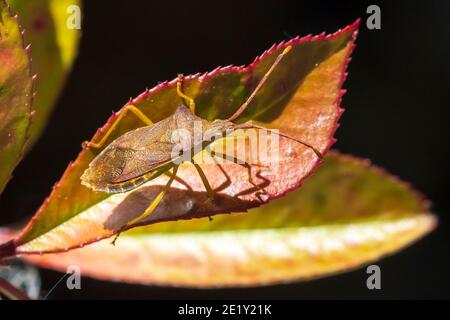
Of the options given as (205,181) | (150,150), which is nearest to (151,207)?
(205,181)

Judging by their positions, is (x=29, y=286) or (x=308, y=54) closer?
(x=308, y=54)

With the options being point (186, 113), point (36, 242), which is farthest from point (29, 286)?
point (186, 113)

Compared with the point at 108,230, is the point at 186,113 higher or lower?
higher

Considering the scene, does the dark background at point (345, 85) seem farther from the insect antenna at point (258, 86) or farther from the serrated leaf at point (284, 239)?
the insect antenna at point (258, 86)

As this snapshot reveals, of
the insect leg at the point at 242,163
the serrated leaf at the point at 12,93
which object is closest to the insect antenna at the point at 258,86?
the insect leg at the point at 242,163

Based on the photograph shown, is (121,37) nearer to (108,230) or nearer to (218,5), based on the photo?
(218,5)

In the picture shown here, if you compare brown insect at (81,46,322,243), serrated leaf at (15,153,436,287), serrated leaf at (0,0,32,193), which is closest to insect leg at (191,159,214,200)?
brown insect at (81,46,322,243)
